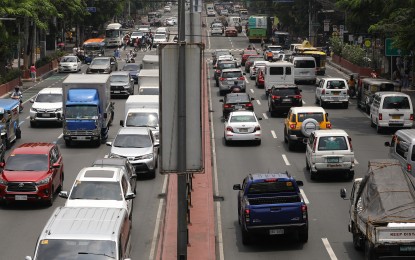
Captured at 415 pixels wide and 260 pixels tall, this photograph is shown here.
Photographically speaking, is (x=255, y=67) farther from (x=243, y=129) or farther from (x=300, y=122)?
(x=300, y=122)

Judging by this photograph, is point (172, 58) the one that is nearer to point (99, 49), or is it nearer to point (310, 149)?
point (310, 149)

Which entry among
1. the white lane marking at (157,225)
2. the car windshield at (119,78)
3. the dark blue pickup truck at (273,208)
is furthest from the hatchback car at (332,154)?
the car windshield at (119,78)

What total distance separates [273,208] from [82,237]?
7.02 m

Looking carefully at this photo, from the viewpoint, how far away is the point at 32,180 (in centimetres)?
3009

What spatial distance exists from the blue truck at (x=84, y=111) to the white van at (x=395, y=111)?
13128mm

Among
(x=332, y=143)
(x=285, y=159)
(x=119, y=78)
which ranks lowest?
(x=285, y=159)

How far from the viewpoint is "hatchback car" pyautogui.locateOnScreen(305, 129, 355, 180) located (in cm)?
3359

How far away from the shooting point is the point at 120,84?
2445 inches

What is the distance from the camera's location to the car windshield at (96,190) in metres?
26.2

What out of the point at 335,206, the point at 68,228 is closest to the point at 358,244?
the point at 335,206

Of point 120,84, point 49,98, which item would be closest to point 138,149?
point 49,98

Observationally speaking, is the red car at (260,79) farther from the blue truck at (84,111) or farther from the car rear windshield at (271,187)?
the car rear windshield at (271,187)

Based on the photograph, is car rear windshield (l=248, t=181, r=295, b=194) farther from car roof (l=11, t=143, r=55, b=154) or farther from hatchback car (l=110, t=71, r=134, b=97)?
hatchback car (l=110, t=71, r=134, b=97)

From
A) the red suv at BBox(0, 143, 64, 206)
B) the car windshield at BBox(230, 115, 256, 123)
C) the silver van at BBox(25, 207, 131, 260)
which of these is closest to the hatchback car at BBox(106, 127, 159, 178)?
the red suv at BBox(0, 143, 64, 206)
